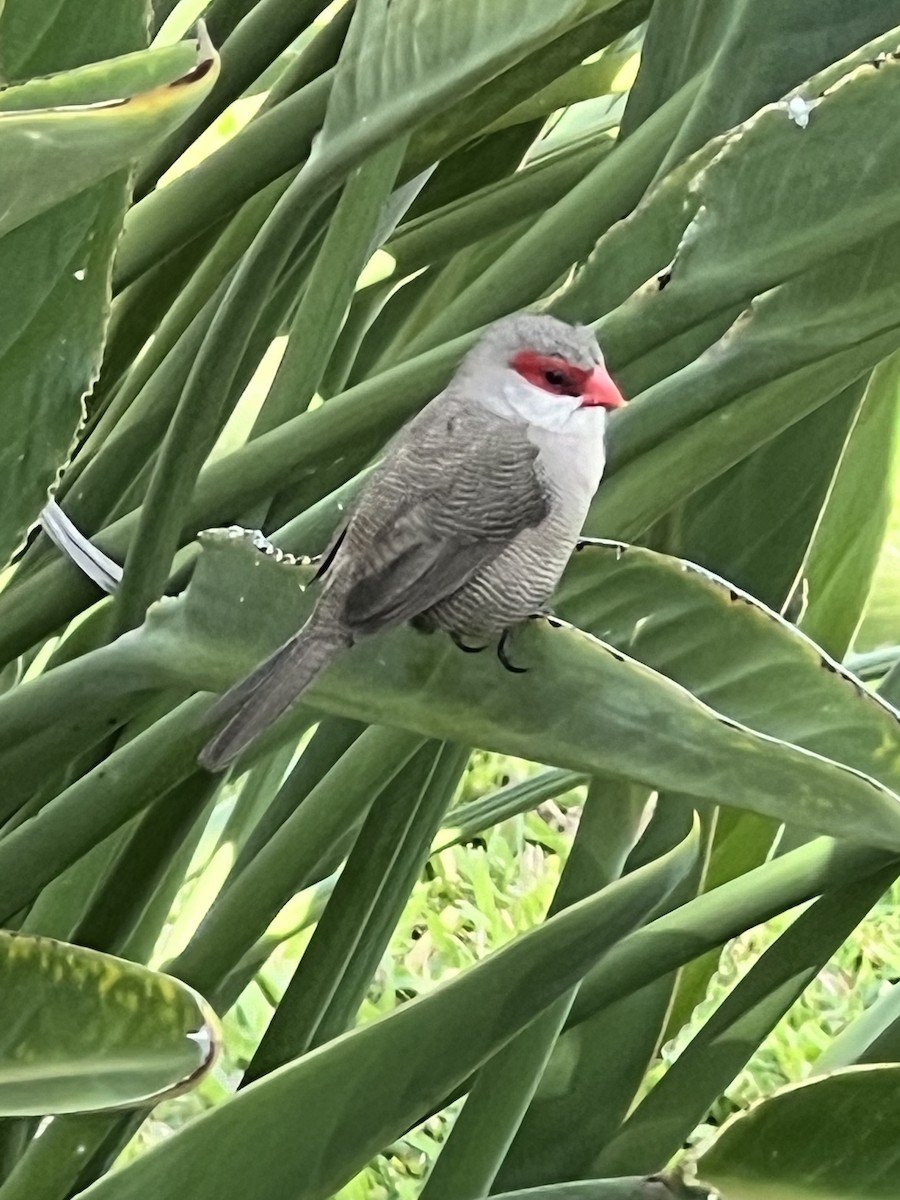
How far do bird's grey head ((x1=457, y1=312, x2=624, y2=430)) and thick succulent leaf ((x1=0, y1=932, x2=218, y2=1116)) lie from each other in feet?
0.69

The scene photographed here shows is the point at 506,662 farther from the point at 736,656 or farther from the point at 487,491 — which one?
the point at 487,491

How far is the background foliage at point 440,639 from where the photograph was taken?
20 centimetres

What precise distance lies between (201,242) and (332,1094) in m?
0.32

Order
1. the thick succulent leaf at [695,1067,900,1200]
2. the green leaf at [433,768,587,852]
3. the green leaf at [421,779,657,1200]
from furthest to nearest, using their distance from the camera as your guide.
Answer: the green leaf at [433,768,587,852] → the green leaf at [421,779,657,1200] → the thick succulent leaf at [695,1067,900,1200]

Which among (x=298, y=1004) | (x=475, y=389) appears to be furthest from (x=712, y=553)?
(x=298, y=1004)

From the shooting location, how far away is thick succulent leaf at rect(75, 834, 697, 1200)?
0.86 feet

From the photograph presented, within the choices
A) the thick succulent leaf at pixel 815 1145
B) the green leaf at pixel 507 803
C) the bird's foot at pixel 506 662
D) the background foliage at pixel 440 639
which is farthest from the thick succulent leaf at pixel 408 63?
the green leaf at pixel 507 803

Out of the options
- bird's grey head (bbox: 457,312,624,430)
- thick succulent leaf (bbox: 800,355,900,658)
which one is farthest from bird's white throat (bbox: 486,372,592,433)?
thick succulent leaf (bbox: 800,355,900,658)

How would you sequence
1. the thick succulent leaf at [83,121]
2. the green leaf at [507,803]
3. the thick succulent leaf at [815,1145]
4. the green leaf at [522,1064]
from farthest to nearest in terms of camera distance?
the green leaf at [507,803]
the green leaf at [522,1064]
the thick succulent leaf at [815,1145]
the thick succulent leaf at [83,121]

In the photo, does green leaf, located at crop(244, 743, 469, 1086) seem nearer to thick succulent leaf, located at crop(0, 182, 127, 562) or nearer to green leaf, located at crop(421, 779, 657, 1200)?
green leaf, located at crop(421, 779, 657, 1200)

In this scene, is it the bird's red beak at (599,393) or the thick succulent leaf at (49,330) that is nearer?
the thick succulent leaf at (49,330)

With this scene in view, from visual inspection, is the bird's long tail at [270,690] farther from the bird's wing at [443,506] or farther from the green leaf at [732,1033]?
the green leaf at [732,1033]

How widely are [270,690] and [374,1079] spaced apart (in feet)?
0.30

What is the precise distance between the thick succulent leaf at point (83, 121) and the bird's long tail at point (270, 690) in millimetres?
111
